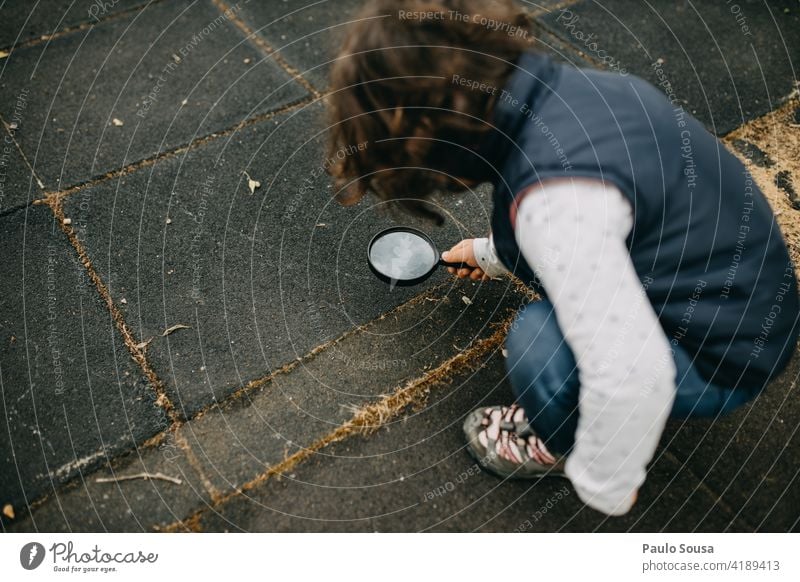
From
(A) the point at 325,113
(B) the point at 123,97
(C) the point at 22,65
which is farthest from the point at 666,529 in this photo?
(C) the point at 22,65

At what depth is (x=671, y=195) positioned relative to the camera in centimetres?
114

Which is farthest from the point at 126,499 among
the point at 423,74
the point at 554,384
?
the point at 423,74

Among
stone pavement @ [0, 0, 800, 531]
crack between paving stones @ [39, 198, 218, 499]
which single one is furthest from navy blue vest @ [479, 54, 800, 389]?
crack between paving stones @ [39, 198, 218, 499]

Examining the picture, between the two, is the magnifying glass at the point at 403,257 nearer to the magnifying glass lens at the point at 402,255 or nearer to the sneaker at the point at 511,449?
the magnifying glass lens at the point at 402,255

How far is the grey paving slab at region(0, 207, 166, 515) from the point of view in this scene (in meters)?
1.52

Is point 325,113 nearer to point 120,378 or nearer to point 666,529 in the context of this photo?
point 120,378

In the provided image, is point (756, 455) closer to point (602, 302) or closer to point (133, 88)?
point (602, 302)

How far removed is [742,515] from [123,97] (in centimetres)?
225

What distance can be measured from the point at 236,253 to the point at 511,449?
0.96m

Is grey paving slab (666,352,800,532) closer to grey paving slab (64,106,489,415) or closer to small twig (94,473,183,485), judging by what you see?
grey paving slab (64,106,489,415)

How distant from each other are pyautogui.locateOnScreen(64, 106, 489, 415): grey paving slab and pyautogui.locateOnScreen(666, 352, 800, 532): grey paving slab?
80cm

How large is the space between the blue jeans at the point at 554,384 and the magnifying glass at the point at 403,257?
1.56 feet

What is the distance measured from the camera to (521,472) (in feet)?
5.07
